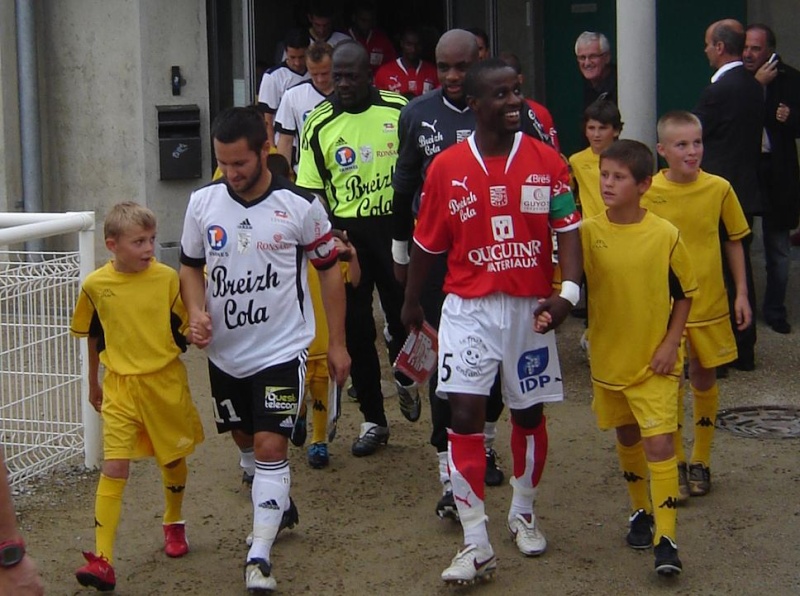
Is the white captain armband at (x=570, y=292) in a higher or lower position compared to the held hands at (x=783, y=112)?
lower

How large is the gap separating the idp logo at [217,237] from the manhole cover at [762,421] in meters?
3.22

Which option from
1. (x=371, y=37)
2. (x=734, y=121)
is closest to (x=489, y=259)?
(x=734, y=121)

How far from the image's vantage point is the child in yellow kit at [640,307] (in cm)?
547

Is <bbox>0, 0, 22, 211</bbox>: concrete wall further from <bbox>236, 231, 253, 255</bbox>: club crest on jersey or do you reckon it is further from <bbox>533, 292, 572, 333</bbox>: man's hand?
<bbox>533, 292, 572, 333</bbox>: man's hand

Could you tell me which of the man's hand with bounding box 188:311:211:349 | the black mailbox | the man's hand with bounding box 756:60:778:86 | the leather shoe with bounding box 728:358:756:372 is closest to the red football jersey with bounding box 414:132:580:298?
the man's hand with bounding box 188:311:211:349

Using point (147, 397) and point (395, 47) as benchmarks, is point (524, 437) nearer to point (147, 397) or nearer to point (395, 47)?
point (147, 397)

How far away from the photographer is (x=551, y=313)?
5.38 metres

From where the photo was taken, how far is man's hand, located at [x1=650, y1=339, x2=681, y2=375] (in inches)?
217

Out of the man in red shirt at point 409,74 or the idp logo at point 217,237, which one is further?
the man in red shirt at point 409,74

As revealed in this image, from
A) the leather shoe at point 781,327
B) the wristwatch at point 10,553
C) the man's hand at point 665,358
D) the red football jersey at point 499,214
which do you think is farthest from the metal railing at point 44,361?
the leather shoe at point 781,327

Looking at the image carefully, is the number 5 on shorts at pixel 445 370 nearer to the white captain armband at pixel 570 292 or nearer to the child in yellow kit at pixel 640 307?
the white captain armband at pixel 570 292

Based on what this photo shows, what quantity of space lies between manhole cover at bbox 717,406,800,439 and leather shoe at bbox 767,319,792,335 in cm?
166

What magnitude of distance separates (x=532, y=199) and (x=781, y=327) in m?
4.53

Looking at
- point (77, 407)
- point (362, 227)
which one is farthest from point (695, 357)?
point (77, 407)
